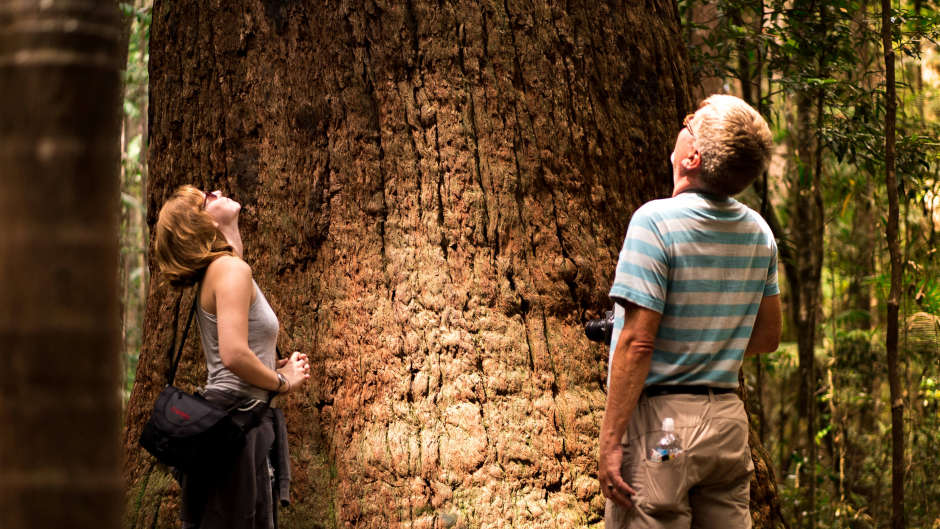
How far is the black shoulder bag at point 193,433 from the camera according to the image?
3002 millimetres

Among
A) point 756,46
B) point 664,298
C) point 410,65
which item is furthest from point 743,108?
point 756,46

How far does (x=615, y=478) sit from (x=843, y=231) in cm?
819

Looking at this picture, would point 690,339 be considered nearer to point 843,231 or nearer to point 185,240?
point 185,240

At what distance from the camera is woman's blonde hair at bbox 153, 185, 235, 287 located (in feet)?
10.1

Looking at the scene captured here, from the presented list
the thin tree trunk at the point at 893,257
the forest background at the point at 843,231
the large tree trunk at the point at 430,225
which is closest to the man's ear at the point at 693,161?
the large tree trunk at the point at 430,225

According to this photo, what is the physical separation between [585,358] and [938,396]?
438cm

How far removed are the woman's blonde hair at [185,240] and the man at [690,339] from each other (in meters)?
1.42

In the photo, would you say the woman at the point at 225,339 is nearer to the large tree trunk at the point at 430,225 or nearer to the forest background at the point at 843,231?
the large tree trunk at the point at 430,225

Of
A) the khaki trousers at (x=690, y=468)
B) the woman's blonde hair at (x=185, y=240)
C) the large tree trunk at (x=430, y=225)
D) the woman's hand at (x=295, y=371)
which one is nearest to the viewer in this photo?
Result: the khaki trousers at (x=690, y=468)

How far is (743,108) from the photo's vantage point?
104 inches

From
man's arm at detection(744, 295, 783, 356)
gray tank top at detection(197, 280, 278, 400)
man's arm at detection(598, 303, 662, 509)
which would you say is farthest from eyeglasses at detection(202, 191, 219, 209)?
man's arm at detection(744, 295, 783, 356)

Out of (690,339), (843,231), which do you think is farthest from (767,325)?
(843,231)

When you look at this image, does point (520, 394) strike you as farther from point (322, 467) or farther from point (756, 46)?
point (756, 46)

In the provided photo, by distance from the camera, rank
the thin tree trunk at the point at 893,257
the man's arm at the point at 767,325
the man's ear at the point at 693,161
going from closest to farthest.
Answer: the man's ear at the point at 693,161
the man's arm at the point at 767,325
the thin tree trunk at the point at 893,257
